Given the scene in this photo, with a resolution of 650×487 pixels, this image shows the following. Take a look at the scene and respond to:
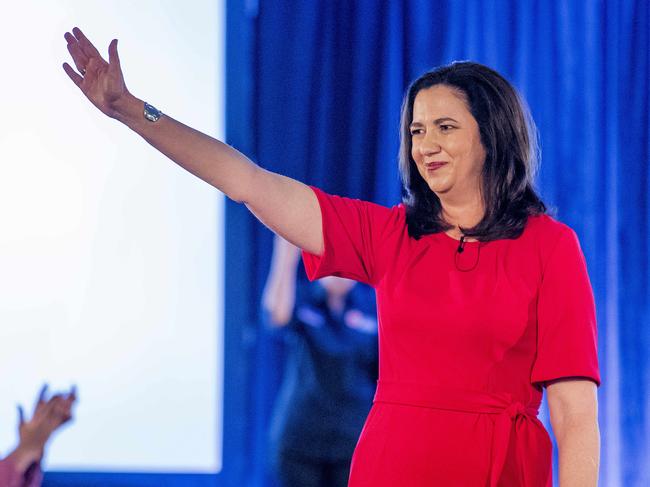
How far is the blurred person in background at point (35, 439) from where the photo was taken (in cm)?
134

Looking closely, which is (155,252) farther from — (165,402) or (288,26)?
(288,26)

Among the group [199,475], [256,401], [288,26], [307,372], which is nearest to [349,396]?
[307,372]

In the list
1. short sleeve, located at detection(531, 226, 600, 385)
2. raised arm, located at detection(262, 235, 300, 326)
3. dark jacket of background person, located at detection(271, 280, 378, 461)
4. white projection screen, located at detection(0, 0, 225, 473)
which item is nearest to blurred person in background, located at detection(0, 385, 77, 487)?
short sleeve, located at detection(531, 226, 600, 385)

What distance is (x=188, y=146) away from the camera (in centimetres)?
144

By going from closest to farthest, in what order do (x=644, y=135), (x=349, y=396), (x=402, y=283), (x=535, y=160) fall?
(x=402, y=283) → (x=535, y=160) → (x=349, y=396) → (x=644, y=135)

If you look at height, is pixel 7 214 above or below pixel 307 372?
above

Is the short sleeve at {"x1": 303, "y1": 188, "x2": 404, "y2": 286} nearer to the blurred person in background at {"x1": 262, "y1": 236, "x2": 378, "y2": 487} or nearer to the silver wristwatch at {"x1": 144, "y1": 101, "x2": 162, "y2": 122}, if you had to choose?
the silver wristwatch at {"x1": 144, "y1": 101, "x2": 162, "y2": 122}

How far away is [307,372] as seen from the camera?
10.1 feet

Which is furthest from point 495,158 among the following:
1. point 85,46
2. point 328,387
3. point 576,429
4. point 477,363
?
point 328,387

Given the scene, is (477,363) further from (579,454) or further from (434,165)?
(434,165)

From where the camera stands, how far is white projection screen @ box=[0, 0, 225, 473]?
3.49 meters

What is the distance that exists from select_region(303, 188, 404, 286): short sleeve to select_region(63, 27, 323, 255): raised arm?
0.20 feet

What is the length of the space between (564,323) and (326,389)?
1.68 meters

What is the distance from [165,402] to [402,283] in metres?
2.14
